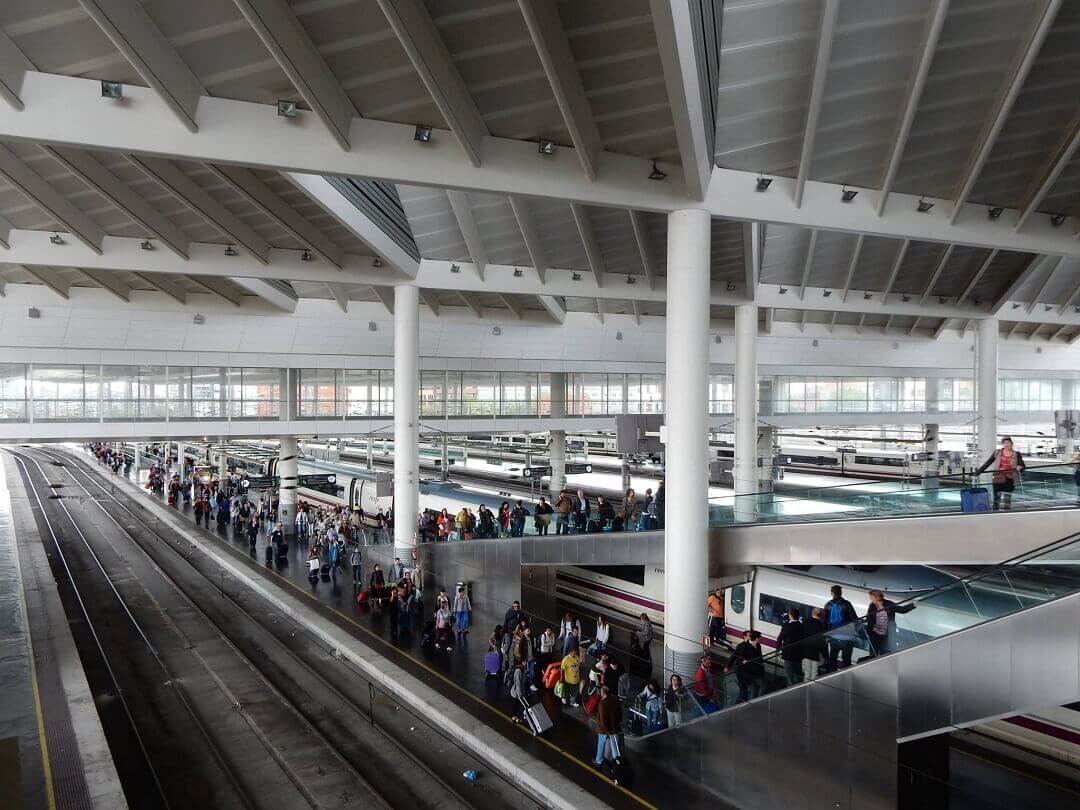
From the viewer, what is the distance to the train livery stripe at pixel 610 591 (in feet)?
52.6

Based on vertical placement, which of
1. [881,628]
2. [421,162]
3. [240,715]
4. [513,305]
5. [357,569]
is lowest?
[240,715]

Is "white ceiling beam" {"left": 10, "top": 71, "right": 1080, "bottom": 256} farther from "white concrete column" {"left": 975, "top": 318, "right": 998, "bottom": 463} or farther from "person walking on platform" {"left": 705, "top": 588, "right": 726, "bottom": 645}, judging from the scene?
"white concrete column" {"left": 975, "top": 318, "right": 998, "bottom": 463}

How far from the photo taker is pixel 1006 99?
990 cm

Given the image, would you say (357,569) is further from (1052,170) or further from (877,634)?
(1052,170)

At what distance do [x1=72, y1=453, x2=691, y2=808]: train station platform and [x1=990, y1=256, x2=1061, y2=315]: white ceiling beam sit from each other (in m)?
16.9

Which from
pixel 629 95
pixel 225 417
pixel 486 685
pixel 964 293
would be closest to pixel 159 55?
pixel 629 95

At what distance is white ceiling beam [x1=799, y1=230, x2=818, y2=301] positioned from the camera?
694 inches

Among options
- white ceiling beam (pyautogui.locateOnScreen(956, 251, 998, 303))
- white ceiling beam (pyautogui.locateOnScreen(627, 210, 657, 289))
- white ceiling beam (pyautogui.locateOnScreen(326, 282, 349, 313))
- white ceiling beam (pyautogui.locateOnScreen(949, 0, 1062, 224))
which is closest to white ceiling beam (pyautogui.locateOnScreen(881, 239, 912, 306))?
white ceiling beam (pyautogui.locateOnScreen(956, 251, 998, 303))

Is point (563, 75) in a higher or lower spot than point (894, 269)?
higher

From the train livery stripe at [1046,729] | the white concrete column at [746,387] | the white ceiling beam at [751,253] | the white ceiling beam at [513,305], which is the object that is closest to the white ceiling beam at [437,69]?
the white ceiling beam at [751,253]

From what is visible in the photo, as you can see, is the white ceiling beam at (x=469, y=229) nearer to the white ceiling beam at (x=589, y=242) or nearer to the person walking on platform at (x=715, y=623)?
the white ceiling beam at (x=589, y=242)

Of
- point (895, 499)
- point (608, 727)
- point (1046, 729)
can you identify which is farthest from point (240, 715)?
point (1046, 729)

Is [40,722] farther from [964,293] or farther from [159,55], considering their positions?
[964,293]

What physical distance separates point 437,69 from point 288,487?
2092 centimetres
